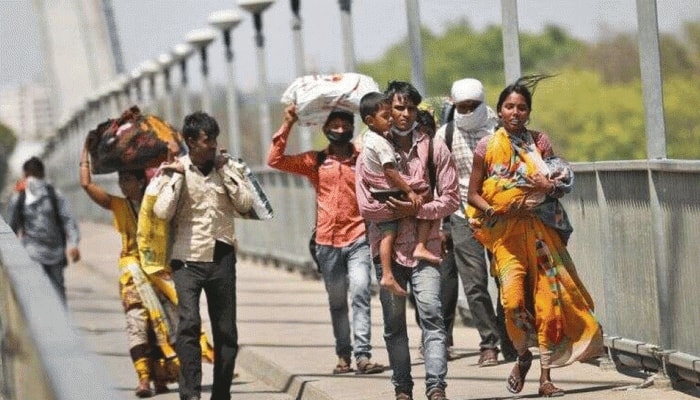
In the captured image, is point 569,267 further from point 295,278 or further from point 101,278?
point 101,278

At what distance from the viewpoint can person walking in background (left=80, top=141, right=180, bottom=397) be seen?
1433 cm

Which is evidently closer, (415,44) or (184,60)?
(415,44)

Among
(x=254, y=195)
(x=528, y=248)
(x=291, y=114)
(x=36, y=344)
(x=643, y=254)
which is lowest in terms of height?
(x=643, y=254)

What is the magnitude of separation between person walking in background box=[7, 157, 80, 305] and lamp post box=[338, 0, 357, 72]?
372cm

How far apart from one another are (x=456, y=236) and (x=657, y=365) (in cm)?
255

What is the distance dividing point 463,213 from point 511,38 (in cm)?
183

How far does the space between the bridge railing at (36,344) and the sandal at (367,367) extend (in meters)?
4.30

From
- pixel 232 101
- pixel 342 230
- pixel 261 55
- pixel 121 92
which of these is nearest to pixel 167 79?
pixel 232 101

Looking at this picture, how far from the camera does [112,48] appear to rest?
17588cm

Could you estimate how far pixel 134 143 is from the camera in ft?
46.4

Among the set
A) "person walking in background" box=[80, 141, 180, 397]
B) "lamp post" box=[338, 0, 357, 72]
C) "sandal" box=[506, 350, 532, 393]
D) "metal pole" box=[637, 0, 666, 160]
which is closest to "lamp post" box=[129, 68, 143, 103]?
"lamp post" box=[338, 0, 357, 72]

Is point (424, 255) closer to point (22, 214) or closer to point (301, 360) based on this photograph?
point (301, 360)

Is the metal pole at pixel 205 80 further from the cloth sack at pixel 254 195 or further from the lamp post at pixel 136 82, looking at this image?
the cloth sack at pixel 254 195

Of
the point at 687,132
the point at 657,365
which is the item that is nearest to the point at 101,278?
the point at 657,365
